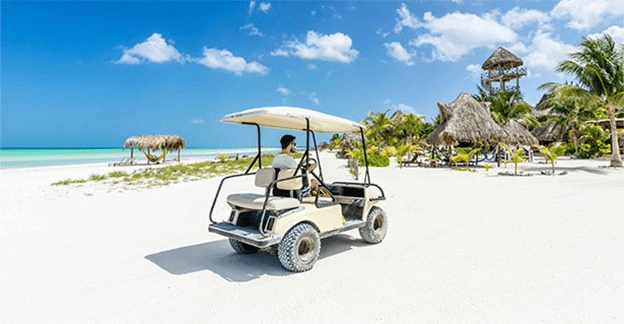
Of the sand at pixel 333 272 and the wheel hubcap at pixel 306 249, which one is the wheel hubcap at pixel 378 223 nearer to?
the sand at pixel 333 272

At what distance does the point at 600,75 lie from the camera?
17.6 m

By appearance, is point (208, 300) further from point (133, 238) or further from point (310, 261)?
point (133, 238)

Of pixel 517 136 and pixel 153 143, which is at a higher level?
pixel 153 143

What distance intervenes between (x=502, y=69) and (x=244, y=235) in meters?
59.0

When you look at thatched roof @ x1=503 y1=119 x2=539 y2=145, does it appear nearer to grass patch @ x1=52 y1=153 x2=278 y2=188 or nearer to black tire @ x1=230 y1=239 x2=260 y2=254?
grass patch @ x1=52 y1=153 x2=278 y2=188

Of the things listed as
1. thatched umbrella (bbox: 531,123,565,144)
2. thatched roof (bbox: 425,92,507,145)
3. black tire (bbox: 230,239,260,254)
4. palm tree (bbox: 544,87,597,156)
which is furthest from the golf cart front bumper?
thatched umbrella (bbox: 531,123,565,144)

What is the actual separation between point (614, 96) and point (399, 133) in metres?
21.2

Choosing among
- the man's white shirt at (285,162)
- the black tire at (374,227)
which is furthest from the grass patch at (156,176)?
the black tire at (374,227)

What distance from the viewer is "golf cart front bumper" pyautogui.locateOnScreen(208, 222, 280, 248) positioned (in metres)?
3.50

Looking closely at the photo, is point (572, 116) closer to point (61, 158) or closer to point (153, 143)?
point (153, 143)

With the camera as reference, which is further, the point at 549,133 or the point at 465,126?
the point at 549,133

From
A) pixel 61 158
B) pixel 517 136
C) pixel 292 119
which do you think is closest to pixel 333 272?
pixel 292 119

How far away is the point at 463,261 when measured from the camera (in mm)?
4109

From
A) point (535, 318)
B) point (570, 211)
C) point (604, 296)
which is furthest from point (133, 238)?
point (570, 211)
